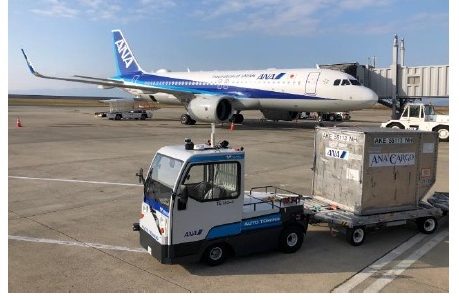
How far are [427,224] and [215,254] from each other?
14.9 ft

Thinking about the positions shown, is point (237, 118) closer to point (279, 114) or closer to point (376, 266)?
point (279, 114)

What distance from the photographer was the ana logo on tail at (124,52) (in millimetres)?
41284

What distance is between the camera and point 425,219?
27.7ft

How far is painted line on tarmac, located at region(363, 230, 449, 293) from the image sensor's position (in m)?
5.99

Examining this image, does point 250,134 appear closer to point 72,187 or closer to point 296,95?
point 296,95

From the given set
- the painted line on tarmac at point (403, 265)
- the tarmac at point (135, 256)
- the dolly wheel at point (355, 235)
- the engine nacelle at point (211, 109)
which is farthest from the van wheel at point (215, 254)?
the engine nacelle at point (211, 109)

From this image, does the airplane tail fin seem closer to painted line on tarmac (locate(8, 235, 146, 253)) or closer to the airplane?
the airplane

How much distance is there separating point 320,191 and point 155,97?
31.2 metres

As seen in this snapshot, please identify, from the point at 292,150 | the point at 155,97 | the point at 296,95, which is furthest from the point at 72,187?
the point at 155,97

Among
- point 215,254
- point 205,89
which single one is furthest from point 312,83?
point 215,254

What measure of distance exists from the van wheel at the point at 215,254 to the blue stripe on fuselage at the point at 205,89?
71.1 feet

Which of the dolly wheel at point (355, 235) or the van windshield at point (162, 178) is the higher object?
the van windshield at point (162, 178)

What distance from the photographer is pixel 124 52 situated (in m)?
41.9

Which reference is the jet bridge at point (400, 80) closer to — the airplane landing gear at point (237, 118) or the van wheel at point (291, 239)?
the airplane landing gear at point (237, 118)
